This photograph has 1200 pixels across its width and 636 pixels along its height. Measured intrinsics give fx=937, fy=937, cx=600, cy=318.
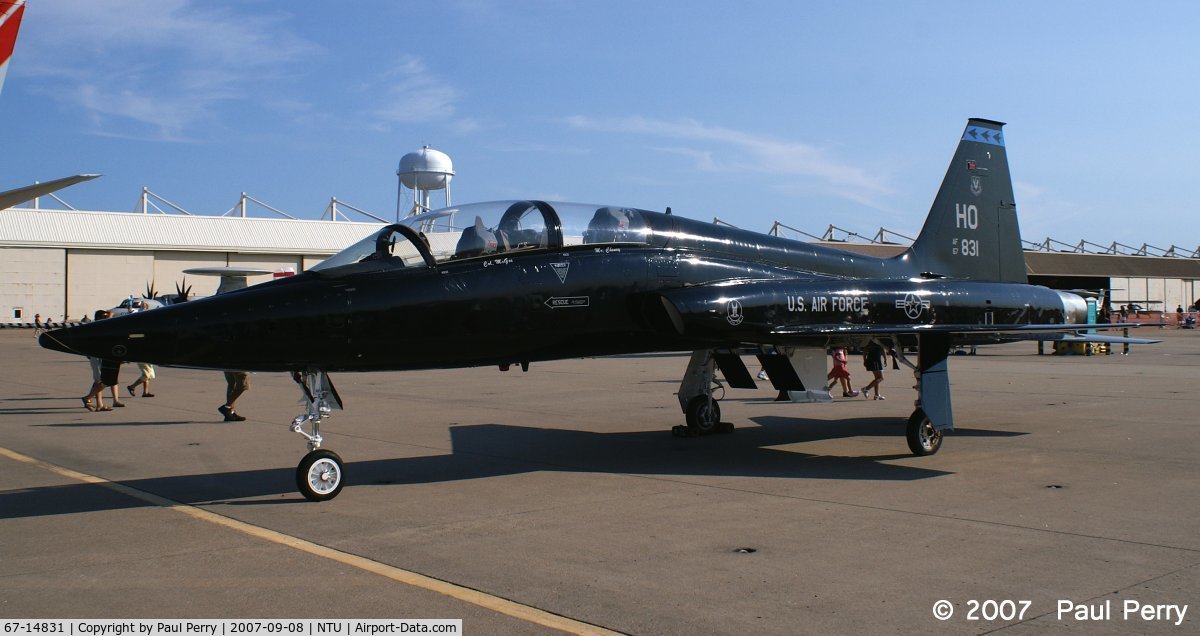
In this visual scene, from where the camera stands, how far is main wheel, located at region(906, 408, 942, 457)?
1030 cm

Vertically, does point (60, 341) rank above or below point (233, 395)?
above

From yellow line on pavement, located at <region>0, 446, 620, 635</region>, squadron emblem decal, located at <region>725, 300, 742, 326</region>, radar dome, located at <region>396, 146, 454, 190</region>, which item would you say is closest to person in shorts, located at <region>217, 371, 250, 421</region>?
yellow line on pavement, located at <region>0, 446, 620, 635</region>

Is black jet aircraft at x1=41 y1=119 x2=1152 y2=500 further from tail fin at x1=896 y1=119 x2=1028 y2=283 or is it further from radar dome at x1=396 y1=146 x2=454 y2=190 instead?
radar dome at x1=396 y1=146 x2=454 y2=190

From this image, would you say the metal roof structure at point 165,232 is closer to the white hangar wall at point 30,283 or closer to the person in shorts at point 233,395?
the white hangar wall at point 30,283

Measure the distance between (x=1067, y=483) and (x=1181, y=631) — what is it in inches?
172

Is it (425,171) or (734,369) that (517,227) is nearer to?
(734,369)

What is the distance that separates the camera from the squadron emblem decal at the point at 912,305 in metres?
10.9

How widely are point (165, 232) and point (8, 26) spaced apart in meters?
61.6

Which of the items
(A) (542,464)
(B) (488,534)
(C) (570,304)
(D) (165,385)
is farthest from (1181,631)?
(D) (165,385)

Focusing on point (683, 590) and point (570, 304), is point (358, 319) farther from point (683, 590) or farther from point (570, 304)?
point (683, 590)

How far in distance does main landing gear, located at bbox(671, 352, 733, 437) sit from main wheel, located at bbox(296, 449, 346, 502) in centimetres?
534

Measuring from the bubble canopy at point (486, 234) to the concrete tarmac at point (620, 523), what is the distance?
2.12m

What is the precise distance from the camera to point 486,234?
8.89 metres

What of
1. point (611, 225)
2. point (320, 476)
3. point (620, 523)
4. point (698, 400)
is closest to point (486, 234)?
point (611, 225)
